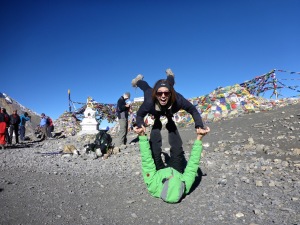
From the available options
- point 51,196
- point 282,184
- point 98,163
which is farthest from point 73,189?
point 282,184

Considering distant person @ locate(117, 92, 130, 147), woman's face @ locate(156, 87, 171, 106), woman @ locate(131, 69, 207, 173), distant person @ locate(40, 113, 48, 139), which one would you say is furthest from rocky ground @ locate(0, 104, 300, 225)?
distant person @ locate(40, 113, 48, 139)

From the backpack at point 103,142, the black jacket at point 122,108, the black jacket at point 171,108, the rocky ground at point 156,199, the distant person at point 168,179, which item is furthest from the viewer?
the black jacket at point 122,108

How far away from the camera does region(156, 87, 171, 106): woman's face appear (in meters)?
4.42

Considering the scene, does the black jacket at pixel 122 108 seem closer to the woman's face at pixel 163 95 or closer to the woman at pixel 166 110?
the woman at pixel 166 110

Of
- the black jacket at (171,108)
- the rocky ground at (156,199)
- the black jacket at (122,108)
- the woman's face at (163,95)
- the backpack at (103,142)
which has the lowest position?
the rocky ground at (156,199)

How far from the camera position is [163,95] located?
4457mm

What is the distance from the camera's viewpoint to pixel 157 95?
4.54m

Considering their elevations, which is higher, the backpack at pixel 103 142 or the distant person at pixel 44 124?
the distant person at pixel 44 124

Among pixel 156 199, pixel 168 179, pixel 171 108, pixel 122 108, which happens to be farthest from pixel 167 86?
pixel 122 108

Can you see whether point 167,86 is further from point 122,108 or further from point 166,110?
point 122,108

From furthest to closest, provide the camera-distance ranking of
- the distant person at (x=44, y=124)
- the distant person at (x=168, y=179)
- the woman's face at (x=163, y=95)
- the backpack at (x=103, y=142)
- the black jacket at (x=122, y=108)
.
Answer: the distant person at (x=44, y=124), the black jacket at (x=122, y=108), the backpack at (x=103, y=142), the woman's face at (x=163, y=95), the distant person at (x=168, y=179)

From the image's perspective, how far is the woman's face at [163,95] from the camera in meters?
4.42

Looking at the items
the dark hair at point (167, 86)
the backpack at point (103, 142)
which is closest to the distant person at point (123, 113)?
the backpack at point (103, 142)

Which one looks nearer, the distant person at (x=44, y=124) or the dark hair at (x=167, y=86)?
the dark hair at (x=167, y=86)
